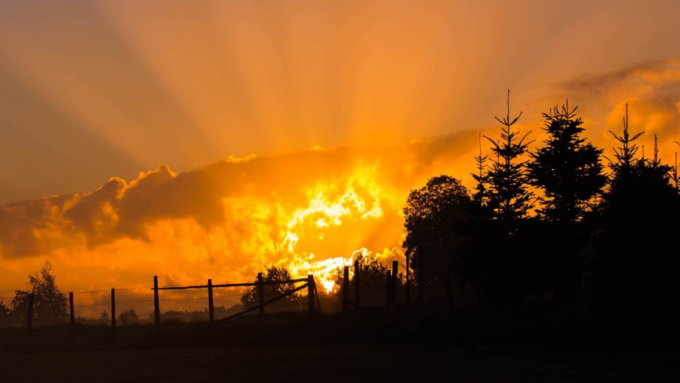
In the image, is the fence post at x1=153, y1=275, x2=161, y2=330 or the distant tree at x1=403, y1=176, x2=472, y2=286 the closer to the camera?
the fence post at x1=153, y1=275, x2=161, y2=330

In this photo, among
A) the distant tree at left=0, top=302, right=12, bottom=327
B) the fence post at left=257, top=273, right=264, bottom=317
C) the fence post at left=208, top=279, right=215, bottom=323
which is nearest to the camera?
the fence post at left=257, top=273, right=264, bottom=317

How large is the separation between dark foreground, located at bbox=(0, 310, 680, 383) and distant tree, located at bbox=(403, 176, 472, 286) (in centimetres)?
3976

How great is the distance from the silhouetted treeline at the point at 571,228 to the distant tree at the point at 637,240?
0.17 ft

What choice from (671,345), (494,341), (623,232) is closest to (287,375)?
(494,341)

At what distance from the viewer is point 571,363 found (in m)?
22.7

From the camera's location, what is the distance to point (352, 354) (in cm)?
2691

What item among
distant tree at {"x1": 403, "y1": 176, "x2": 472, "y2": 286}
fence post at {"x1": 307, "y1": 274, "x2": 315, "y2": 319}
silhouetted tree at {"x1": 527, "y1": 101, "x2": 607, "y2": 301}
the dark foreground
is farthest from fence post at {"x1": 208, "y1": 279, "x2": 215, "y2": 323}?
distant tree at {"x1": 403, "y1": 176, "x2": 472, "y2": 286}

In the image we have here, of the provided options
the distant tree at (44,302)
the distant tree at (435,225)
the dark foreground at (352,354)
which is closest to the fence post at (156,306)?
the dark foreground at (352,354)

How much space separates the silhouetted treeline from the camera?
3766 centimetres

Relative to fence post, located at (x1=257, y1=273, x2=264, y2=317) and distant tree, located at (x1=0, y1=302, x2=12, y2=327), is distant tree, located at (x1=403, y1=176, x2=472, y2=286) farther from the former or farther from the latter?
distant tree, located at (x1=0, y1=302, x2=12, y2=327)

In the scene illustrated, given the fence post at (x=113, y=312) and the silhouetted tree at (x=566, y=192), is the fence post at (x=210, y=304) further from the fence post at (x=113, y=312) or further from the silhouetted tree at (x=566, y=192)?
the silhouetted tree at (x=566, y=192)

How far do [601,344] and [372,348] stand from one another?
9023 mm

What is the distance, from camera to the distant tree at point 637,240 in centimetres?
3728

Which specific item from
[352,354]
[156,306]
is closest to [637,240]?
[352,354]
